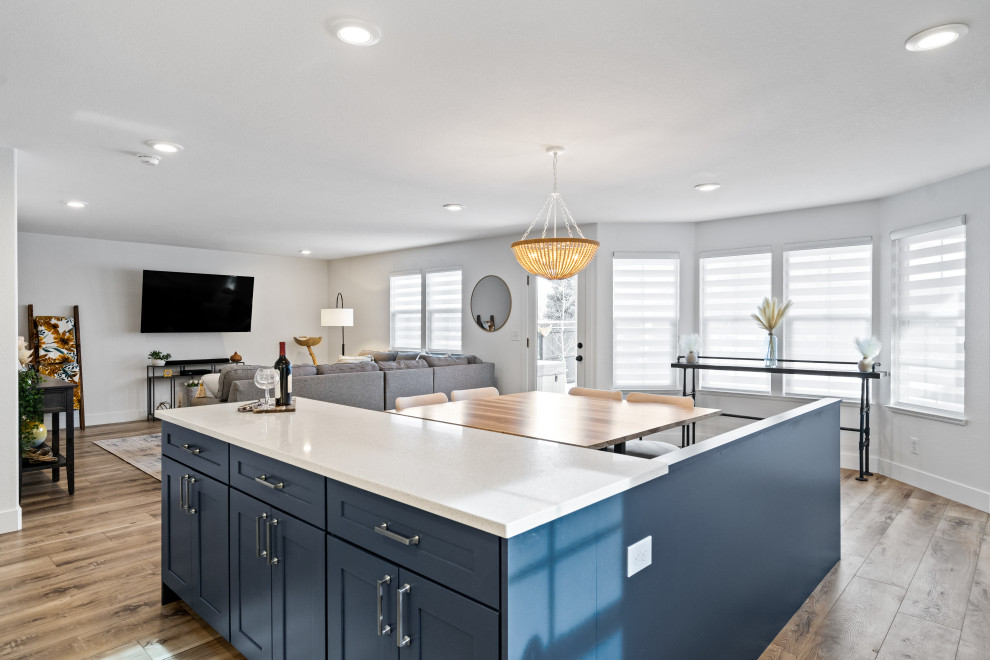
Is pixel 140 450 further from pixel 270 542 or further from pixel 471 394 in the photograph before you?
pixel 270 542

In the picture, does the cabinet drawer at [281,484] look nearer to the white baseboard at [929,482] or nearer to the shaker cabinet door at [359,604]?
the shaker cabinet door at [359,604]

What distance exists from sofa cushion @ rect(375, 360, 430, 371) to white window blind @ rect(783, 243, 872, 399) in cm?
374

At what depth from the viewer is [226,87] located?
255 cm

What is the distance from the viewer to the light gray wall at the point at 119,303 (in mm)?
6891

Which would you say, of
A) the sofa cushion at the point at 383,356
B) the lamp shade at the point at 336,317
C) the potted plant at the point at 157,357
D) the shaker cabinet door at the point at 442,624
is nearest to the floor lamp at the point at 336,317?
the lamp shade at the point at 336,317

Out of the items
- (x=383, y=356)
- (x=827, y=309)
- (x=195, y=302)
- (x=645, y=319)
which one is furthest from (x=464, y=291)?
(x=827, y=309)

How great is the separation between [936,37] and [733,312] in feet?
12.9

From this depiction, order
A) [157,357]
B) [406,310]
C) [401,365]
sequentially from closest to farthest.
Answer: [401,365], [157,357], [406,310]

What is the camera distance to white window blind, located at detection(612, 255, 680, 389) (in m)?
6.12

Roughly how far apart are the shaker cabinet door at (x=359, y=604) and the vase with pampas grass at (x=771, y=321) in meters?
4.66

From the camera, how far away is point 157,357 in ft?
24.8

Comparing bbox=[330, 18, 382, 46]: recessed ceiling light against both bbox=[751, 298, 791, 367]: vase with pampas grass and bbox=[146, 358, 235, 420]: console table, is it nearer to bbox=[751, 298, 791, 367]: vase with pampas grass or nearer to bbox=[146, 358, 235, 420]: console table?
bbox=[751, 298, 791, 367]: vase with pampas grass

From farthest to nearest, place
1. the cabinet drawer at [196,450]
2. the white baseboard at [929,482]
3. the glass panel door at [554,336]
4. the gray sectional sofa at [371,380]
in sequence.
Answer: the glass panel door at [554,336] → the gray sectional sofa at [371,380] → the white baseboard at [929,482] → the cabinet drawer at [196,450]

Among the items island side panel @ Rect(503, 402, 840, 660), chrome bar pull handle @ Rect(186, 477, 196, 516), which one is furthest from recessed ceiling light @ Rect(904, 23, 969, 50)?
chrome bar pull handle @ Rect(186, 477, 196, 516)
